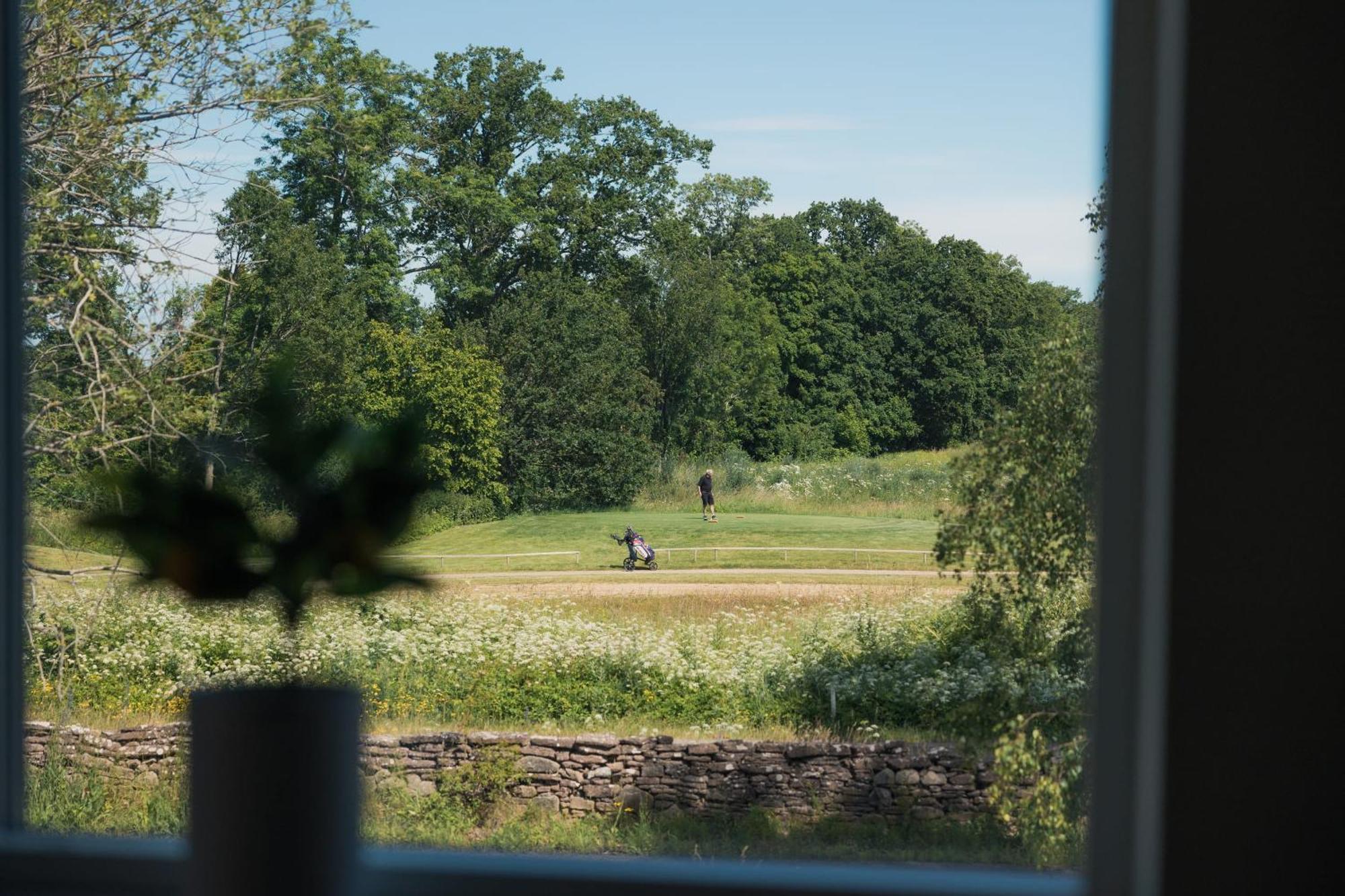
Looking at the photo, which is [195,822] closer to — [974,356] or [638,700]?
[638,700]

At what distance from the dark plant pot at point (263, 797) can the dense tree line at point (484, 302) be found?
1.13 m

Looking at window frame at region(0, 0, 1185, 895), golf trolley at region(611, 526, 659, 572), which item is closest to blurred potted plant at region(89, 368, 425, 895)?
window frame at region(0, 0, 1185, 895)

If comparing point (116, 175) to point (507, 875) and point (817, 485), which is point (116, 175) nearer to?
point (817, 485)

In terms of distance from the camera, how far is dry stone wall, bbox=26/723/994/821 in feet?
7.33

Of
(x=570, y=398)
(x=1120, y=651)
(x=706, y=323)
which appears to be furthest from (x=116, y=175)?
(x=1120, y=651)

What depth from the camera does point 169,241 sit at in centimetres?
252

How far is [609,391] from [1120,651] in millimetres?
1315

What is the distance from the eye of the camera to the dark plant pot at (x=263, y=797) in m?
1.27

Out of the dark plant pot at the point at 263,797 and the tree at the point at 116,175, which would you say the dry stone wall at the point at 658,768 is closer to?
the tree at the point at 116,175

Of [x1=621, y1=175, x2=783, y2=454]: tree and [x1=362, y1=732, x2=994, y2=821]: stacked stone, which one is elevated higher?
[x1=621, y1=175, x2=783, y2=454]: tree

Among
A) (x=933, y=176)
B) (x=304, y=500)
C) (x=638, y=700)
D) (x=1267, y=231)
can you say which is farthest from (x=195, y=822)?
(x=933, y=176)

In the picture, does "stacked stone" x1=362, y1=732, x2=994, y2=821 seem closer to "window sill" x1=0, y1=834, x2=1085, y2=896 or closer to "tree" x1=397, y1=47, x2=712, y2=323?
"window sill" x1=0, y1=834, x2=1085, y2=896

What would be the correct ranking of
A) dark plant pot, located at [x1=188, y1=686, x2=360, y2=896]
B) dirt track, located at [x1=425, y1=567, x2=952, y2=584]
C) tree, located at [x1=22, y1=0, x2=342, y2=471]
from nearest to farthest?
dark plant pot, located at [x1=188, y1=686, x2=360, y2=896], dirt track, located at [x1=425, y1=567, x2=952, y2=584], tree, located at [x1=22, y1=0, x2=342, y2=471]

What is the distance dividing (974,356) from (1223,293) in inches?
39.2
